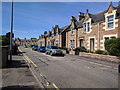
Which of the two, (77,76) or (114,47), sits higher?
(114,47)

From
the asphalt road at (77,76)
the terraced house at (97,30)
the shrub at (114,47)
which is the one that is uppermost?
the terraced house at (97,30)

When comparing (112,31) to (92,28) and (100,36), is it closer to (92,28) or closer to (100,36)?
(100,36)

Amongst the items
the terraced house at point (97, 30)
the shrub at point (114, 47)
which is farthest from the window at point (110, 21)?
the shrub at point (114, 47)

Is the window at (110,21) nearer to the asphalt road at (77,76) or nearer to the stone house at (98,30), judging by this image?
the stone house at (98,30)

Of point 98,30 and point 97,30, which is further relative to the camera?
point 97,30

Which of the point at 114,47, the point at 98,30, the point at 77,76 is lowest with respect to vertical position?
the point at 77,76

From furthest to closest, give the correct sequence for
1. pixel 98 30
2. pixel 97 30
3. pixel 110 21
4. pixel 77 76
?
pixel 97 30 → pixel 98 30 → pixel 110 21 → pixel 77 76

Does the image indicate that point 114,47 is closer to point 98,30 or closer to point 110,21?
point 110,21

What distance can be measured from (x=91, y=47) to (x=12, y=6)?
54.0 feet

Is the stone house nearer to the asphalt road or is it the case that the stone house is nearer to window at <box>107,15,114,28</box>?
window at <box>107,15,114,28</box>

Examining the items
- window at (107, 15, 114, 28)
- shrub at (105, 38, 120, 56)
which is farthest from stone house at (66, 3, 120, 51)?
shrub at (105, 38, 120, 56)

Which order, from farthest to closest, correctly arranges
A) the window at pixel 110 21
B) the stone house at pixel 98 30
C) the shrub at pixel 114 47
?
the window at pixel 110 21 → the stone house at pixel 98 30 → the shrub at pixel 114 47

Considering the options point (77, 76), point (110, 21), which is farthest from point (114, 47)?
point (77, 76)

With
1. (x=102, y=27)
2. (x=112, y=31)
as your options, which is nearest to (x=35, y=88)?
(x=112, y=31)
